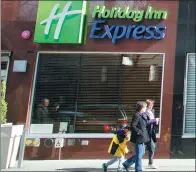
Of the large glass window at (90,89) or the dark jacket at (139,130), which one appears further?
the large glass window at (90,89)

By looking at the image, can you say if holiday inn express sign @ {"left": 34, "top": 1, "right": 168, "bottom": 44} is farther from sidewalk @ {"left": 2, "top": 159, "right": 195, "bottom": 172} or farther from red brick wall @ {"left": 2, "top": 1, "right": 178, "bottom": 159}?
sidewalk @ {"left": 2, "top": 159, "right": 195, "bottom": 172}

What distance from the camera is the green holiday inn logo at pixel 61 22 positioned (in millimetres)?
10289

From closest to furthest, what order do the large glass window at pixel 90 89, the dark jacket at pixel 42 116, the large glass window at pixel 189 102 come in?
1. the large glass window at pixel 189 102
2. the large glass window at pixel 90 89
3. the dark jacket at pixel 42 116

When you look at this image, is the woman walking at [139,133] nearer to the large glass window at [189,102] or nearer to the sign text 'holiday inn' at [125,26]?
the large glass window at [189,102]

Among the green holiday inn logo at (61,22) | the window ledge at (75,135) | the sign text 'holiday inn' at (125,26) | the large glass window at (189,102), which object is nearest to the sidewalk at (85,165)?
the window ledge at (75,135)

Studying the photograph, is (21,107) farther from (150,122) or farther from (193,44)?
(193,44)

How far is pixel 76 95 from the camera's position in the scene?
34.1 feet

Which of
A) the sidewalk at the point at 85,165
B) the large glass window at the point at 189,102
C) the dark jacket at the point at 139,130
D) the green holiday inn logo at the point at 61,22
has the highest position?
the green holiday inn logo at the point at 61,22

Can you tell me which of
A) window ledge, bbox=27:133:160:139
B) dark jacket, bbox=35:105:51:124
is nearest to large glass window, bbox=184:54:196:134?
window ledge, bbox=27:133:160:139

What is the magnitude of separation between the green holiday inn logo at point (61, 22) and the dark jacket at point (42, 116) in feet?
7.30

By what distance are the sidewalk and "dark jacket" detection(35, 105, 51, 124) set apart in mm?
1321

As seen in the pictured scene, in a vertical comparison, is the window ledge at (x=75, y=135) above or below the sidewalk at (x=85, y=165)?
above

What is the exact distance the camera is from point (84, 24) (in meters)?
10.4

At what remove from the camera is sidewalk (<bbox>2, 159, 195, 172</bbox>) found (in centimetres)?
814
